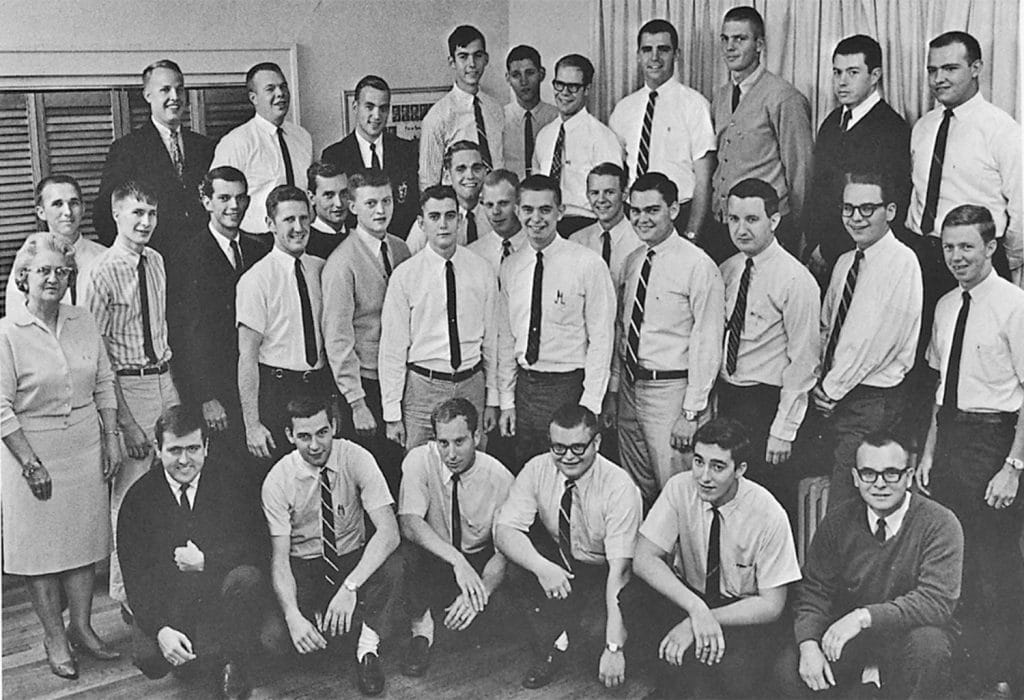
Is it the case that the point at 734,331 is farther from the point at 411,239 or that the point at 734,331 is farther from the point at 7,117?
the point at 7,117

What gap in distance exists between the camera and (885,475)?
116 inches

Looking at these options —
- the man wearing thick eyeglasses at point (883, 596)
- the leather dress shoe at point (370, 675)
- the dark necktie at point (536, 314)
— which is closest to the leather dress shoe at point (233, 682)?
the leather dress shoe at point (370, 675)

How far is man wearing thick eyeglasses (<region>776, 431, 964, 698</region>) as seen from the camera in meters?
2.91

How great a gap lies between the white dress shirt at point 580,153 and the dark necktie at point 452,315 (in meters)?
0.49

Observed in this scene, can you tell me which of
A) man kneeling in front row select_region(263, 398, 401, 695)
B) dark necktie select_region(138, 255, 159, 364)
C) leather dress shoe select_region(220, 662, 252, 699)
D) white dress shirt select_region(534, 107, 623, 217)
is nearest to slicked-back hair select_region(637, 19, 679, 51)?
white dress shirt select_region(534, 107, 623, 217)

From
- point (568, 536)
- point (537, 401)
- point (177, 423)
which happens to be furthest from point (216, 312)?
point (568, 536)

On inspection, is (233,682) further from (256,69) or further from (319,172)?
(256,69)

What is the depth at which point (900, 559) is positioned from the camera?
9.59 feet

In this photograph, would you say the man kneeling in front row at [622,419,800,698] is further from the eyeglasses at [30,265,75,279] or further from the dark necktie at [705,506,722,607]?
the eyeglasses at [30,265,75,279]

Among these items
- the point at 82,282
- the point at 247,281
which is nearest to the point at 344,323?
the point at 247,281

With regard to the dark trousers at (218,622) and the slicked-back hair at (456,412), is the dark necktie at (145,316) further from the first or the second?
the slicked-back hair at (456,412)

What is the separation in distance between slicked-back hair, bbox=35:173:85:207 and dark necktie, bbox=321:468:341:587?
99 centimetres

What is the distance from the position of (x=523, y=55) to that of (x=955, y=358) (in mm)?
1547

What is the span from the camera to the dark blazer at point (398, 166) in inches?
132
